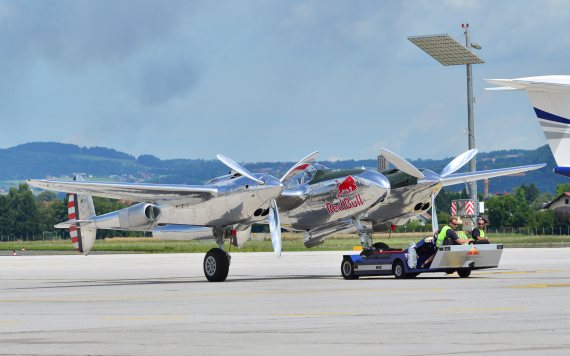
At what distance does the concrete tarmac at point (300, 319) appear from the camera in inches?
589

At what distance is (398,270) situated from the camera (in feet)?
116

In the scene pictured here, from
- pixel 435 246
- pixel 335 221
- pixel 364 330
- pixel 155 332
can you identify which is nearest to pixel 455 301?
pixel 364 330

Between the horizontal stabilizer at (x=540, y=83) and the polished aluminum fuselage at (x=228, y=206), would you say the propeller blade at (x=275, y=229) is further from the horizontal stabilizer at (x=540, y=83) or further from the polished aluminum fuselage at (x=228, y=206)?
the horizontal stabilizer at (x=540, y=83)

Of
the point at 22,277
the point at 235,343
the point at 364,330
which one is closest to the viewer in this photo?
the point at 235,343

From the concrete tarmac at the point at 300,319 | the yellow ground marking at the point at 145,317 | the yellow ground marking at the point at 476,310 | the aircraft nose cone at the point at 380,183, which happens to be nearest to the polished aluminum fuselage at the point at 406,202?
the aircraft nose cone at the point at 380,183

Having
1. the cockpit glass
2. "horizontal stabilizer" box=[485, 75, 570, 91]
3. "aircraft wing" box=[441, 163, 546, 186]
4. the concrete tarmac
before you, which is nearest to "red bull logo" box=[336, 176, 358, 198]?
the cockpit glass

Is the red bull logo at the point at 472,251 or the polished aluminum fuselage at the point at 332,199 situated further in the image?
the polished aluminum fuselage at the point at 332,199

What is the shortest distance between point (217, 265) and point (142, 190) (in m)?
3.78

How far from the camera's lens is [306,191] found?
4016 centimetres

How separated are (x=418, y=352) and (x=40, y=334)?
6.98 metres

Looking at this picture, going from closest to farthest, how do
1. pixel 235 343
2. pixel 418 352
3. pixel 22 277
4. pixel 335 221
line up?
pixel 418 352 < pixel 235 343 < pixel 335 221 < pixel 22 277

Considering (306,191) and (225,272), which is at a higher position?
(306,191)

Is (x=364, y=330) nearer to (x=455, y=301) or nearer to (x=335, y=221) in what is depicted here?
(x=455, y=301)

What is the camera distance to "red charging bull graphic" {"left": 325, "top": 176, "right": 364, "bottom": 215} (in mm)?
38781
